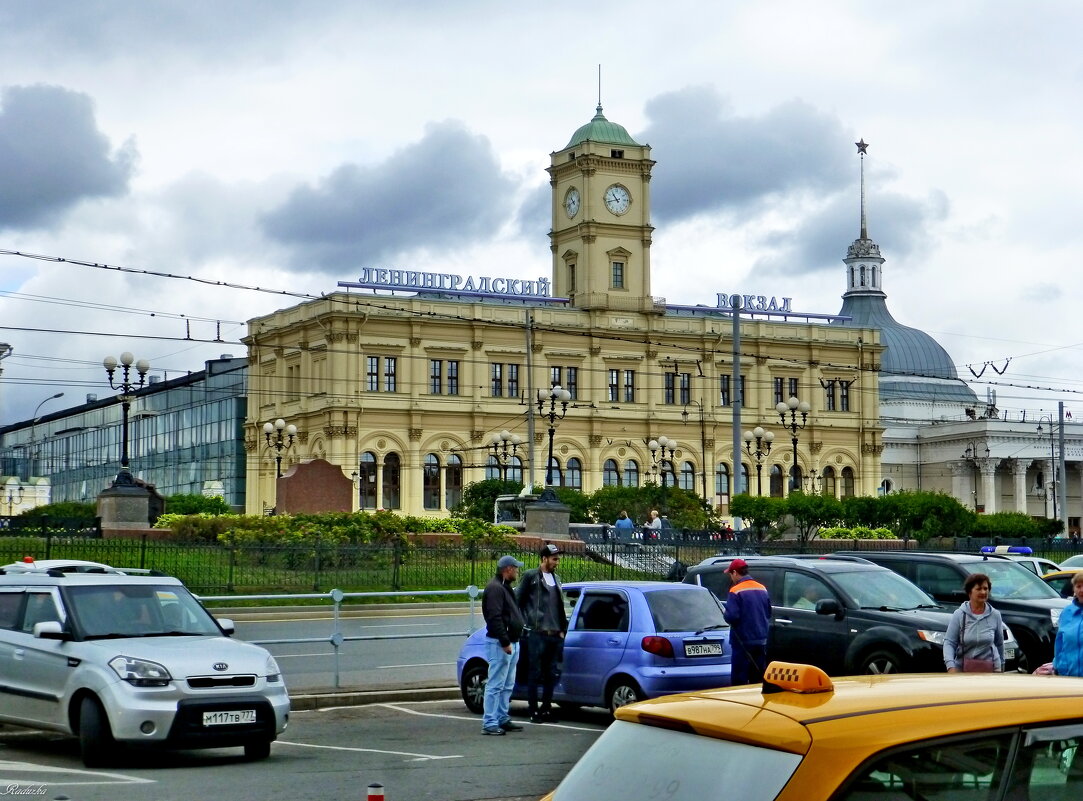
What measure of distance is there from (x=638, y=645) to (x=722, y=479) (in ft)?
267

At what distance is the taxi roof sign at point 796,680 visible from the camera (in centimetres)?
494

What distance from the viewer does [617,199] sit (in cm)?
9544

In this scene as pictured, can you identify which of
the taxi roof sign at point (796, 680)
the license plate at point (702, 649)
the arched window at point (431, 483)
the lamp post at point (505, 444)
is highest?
the lamp post at point (505, 444)

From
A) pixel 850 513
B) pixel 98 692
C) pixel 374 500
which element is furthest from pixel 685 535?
pixel 374 500

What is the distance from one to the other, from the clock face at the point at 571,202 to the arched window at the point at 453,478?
55.8 ft

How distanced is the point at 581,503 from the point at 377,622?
146 feet

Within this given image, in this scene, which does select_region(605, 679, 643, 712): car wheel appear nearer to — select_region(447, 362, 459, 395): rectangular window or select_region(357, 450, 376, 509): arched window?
select_region(357, 450, 376, 509): arched window

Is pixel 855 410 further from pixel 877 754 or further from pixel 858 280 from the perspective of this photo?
pixel 877 754

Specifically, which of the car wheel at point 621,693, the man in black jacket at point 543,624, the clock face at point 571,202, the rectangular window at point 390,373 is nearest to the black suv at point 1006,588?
the car wheel at point 621,693

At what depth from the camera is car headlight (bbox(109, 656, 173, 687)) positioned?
12.9m

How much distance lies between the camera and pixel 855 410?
10150 cm

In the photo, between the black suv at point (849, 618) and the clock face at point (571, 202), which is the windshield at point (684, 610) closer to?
the black suv at point (849, 618)

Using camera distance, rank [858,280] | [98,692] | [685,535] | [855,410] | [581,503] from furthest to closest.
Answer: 1. [858,280]
2. [855,410]
3. [581,503]
4. [685,535]
5. [98,692]

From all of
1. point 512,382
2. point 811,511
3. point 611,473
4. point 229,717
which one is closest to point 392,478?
point 512,382
